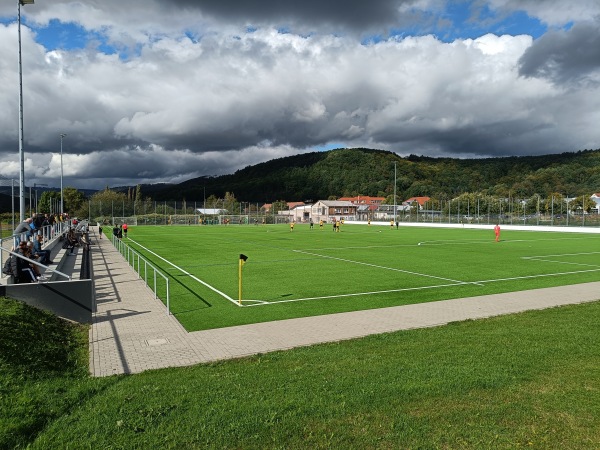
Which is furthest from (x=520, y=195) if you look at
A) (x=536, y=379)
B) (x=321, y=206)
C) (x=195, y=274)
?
(x=536, y=379)

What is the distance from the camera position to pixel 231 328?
10148 mm

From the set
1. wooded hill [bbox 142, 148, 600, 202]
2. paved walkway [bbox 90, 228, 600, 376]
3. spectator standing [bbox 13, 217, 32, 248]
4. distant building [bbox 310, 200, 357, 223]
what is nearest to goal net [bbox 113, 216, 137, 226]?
wooded hill [bbox 142, 148, 600, 202]

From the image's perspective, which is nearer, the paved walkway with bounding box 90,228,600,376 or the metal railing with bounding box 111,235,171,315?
the paved walkway with bounding box 90,228,600,376

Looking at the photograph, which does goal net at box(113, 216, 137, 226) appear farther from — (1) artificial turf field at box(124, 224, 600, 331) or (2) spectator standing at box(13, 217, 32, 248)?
(2) spectator standing at box(13, 217, 32, 248)

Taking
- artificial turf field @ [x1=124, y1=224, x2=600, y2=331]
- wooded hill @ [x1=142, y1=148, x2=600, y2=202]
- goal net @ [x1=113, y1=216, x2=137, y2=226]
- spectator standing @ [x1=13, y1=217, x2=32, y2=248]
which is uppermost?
wooded hill @ [x1=142, y1=148, x2=600, y2=202]

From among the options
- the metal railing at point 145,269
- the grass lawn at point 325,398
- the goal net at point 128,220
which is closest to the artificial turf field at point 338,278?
the metal railing at point 145,269

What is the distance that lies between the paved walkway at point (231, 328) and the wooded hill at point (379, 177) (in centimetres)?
12483

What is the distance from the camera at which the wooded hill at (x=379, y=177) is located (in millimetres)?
132625

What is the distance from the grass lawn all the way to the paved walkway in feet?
2.08

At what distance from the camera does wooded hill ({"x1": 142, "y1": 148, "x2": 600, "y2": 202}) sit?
132625 mm

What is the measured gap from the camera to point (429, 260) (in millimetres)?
24469

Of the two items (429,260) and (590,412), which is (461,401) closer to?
(590,412)

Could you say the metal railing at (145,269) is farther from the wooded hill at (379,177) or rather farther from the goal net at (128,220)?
the wooded hill at (379,177)

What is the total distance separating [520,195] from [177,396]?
444 ft
